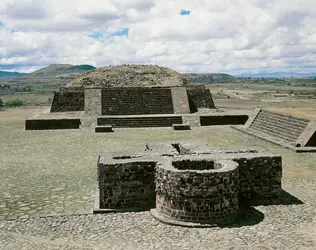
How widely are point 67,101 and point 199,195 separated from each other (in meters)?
23.0

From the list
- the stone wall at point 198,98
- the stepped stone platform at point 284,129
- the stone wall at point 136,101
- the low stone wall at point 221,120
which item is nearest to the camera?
the stepped stone platform at point 284,129

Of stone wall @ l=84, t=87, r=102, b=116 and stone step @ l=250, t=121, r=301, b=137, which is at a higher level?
stone wall @ l=84, t=87, r=102, b=116

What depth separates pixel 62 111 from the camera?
29250 millimetres

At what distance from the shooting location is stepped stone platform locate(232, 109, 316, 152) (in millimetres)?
16750

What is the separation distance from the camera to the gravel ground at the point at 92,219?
7.17 meters

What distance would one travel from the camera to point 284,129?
19.8 metres

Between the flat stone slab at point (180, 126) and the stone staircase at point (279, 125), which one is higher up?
the stone staircase at point (279, 125)

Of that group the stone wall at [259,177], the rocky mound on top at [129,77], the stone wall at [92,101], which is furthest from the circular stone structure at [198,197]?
the rocky mound on top at [129,77]

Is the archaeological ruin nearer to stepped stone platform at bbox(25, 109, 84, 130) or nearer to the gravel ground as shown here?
stepped stone platform at bbox(25, 109, 84, 130)

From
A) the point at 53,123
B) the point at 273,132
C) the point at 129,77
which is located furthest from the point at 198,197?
the point at 129,77

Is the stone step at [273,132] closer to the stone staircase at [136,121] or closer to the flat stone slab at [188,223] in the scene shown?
the stone staircase at [136,121]

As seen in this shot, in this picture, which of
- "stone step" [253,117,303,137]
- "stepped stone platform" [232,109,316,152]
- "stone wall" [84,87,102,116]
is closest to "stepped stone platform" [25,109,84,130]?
"stone wall" [84,87,102,116]

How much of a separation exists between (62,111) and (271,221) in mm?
23305

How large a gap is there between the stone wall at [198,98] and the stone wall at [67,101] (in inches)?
330
